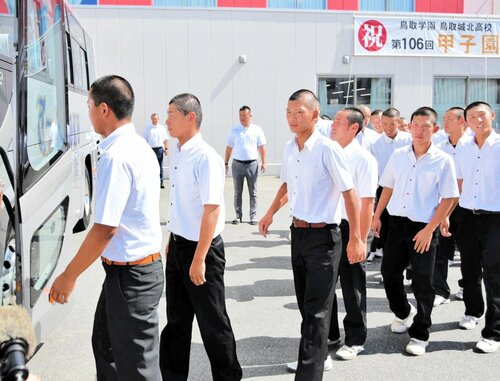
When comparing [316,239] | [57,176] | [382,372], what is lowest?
[382,372]

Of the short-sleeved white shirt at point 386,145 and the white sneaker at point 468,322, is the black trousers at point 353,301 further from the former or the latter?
the short-sleeved white shirt at point 386,145

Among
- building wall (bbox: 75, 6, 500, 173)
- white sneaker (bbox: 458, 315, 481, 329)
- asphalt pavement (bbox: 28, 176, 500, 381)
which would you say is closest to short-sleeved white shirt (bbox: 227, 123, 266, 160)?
asphalt pavement (bbox: 28, 176, 500, 381)

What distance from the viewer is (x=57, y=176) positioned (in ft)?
16.8

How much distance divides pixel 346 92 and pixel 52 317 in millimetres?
13223

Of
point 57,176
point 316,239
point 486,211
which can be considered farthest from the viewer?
point 57,176

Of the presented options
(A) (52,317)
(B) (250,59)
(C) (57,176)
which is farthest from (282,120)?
(A) (52,317)

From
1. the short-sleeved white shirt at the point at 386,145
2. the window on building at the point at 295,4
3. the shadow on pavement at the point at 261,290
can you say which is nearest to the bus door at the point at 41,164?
the shadow on pavement at the point at 261,290

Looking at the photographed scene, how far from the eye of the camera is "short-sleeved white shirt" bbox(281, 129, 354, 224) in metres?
3.65

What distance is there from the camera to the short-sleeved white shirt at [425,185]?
14.6 ft

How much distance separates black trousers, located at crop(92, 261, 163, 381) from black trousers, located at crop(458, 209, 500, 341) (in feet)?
9.26

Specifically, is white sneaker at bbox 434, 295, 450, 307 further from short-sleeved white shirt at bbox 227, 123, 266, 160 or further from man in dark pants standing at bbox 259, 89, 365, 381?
short-sleeved white shirt at bbox 227, 123, 266, 160

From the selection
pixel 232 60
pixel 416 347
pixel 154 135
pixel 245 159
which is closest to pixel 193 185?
pixel 416 347

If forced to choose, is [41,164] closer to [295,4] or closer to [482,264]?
[482,264]

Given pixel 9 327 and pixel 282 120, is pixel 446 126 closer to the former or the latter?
pixel 9 327
